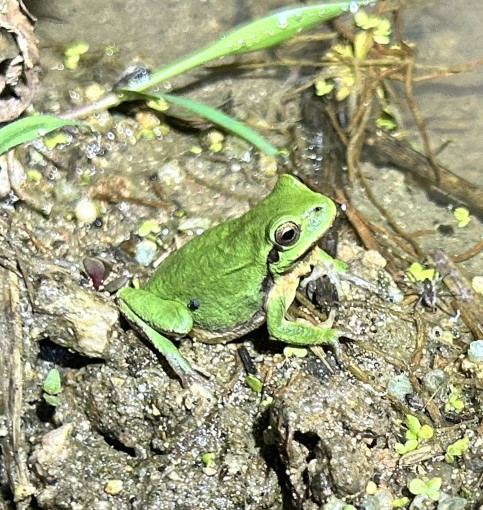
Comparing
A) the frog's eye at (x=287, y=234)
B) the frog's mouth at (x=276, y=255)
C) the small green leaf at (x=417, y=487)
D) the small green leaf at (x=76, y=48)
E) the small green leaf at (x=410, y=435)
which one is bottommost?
the small green leaf at (x=417, y=487)

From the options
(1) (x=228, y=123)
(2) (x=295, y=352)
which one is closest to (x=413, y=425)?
Answer: (2) (x=295, y=352)

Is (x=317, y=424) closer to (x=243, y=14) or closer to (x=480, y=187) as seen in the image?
(x=480, y=187)

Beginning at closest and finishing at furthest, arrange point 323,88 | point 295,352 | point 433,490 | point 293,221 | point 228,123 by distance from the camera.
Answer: point 433,490 < point 293,221 < point 295,352 < point 228,123 < point 323,88

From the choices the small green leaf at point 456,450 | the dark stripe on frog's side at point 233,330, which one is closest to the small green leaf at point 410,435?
the small green leaf at point 456,450

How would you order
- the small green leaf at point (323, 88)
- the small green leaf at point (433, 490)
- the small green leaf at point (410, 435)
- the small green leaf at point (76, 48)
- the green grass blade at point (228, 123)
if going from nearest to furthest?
the small green leaf at point (433, 490) < the small green leaf at point (410, 435) < the green grass blade at point (228, 123) < the small green leaf at point (323, 88) < the small green leaf at point (76, 48)

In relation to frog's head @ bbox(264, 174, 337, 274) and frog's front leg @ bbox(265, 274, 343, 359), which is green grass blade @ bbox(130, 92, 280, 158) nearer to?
frog's head @ bbox(264, 174, 337, 274)

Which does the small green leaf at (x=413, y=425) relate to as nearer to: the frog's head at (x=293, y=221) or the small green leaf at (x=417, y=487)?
the small green leaf at (x=417, y=487)

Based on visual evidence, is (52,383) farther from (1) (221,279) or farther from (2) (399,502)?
(2) (399,502)

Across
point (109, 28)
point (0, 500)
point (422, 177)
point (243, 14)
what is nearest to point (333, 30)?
point (243, 14)
